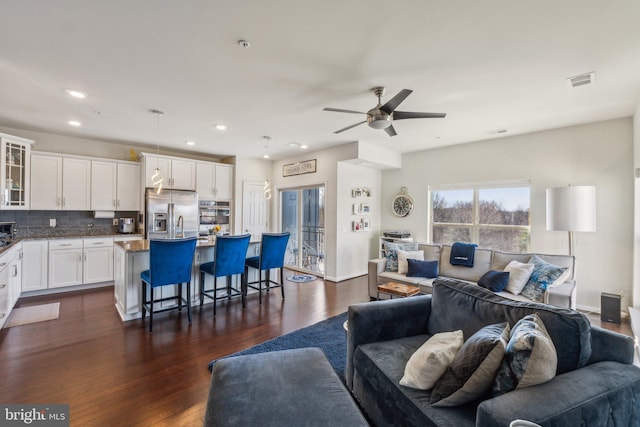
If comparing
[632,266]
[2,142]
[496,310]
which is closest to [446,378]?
[496,310]

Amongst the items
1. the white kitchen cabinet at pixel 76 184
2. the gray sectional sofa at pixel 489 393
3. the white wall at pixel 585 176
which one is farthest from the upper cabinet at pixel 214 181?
the gray sectional sofa at pixel 489 393

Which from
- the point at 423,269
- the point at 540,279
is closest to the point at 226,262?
the point at 423,269

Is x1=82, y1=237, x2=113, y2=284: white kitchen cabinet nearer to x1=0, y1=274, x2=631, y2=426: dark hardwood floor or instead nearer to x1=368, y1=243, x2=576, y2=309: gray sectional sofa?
x1=0, y1=274, x2=631, y2=426: dark hardwood floor

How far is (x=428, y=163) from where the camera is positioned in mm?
5902

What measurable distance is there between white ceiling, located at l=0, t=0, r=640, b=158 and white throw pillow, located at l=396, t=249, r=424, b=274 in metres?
1.97

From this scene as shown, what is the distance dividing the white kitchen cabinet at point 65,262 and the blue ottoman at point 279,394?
183 inches

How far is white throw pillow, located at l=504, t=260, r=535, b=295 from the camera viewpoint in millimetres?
3379

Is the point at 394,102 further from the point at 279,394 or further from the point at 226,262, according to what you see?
the point at 226,262

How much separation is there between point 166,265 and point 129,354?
0.94 meters

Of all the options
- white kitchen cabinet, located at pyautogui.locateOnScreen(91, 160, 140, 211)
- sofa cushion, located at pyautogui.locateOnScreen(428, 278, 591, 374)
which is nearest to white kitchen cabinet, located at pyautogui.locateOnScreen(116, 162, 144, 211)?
white kitchen cabinet, located at pyautogui.locateOnScreen(91, 160, 140, 211)

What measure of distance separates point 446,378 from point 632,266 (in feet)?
14.3

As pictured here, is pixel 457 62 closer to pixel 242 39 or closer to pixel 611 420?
pixel 242 39

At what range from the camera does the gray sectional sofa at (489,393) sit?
42.4 inches

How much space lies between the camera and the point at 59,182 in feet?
15.8
